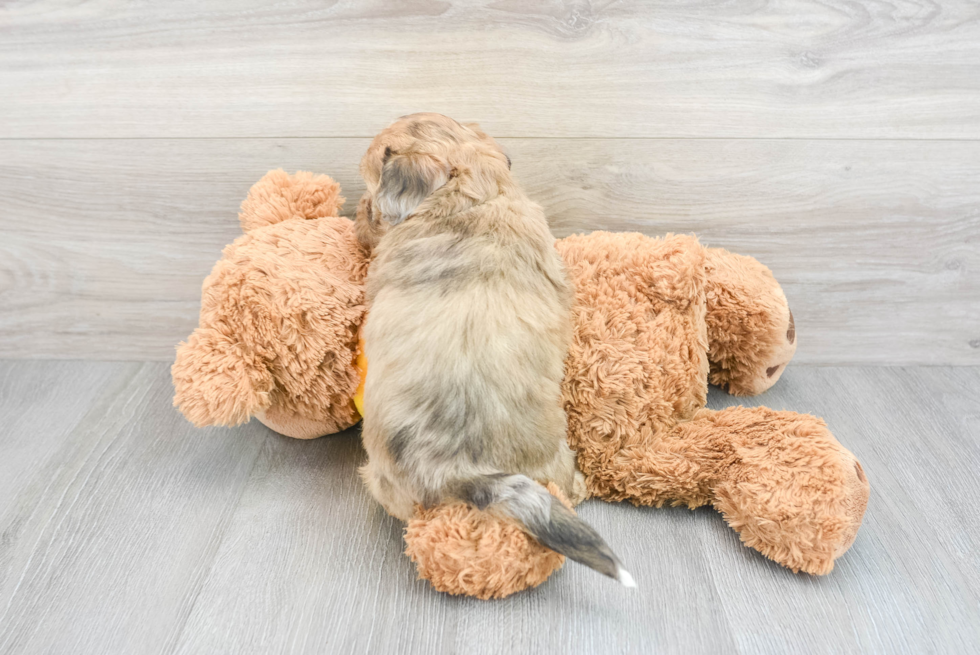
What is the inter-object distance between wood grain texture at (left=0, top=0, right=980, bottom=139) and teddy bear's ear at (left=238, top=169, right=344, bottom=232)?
109mm

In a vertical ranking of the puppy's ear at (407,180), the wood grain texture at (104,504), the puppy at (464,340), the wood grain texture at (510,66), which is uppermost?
the wood grain texture at (510,66)

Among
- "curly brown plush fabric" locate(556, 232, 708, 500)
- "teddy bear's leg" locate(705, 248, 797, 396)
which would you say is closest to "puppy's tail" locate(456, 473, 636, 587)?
"curly brown plush fabric" locate(556, 232, 708, 500)

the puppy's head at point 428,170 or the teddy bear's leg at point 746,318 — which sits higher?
the puppy's head at point 428,170

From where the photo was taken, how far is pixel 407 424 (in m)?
0.94

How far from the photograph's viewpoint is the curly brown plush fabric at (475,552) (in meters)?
0.92

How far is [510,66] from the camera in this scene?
1237 millimetres

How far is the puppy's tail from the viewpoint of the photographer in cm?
86

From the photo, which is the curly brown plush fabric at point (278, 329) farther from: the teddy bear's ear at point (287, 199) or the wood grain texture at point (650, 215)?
the wood grain texture at point (650, 215)

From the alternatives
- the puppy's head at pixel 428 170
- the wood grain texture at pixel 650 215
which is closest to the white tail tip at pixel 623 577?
the puppy's head at pixel 428 170

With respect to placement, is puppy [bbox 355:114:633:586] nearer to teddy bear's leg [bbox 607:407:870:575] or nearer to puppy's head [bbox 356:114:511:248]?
puppy's head [bbox 356:114:511:248]

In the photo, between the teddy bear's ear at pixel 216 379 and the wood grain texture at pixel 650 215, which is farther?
the wood grain texture at pixel 650 215

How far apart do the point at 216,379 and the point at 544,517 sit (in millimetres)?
577

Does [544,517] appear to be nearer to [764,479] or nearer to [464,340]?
[464,340]

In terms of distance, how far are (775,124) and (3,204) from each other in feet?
5.18
